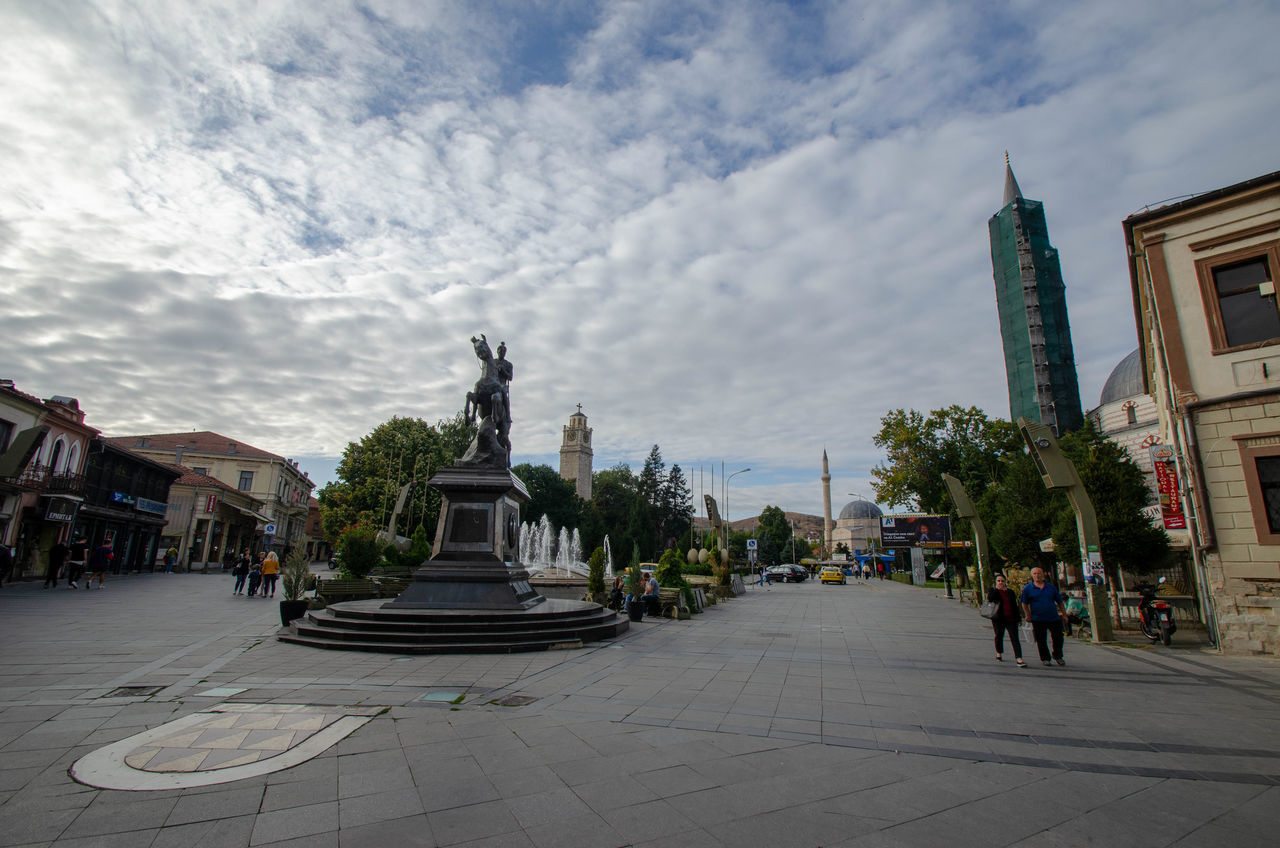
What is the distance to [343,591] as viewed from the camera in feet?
50.7

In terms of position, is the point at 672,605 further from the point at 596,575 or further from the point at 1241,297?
the point at 1241,297

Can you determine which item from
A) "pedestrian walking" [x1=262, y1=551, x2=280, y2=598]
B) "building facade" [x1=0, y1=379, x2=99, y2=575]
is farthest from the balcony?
"pedestrian walking" [x1=262, y1=551, x2=280, y2=598]

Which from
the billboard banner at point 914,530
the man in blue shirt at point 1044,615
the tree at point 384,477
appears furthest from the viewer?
the tree at point 384,477

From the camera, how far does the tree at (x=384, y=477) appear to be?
41.2m

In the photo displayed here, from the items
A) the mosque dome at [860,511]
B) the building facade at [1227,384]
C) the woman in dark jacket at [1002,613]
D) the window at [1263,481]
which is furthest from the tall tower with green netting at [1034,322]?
the mosque dome at [860,511]

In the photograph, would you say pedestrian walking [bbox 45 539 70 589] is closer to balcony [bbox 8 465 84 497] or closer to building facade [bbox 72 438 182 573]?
balcony [bbox 8 465 84 497]

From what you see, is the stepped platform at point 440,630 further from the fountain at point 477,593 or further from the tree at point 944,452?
the tree at point 944,452

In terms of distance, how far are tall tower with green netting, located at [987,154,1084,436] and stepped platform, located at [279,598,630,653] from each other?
42793 millimetres

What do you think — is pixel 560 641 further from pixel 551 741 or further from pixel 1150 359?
pixel 1150 359

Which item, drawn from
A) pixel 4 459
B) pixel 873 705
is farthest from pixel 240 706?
pixel 4 459

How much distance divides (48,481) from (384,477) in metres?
17.8

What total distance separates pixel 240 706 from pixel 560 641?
531 cm

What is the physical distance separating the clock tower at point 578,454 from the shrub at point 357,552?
2965 inches

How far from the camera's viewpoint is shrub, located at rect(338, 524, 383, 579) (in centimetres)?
1975
